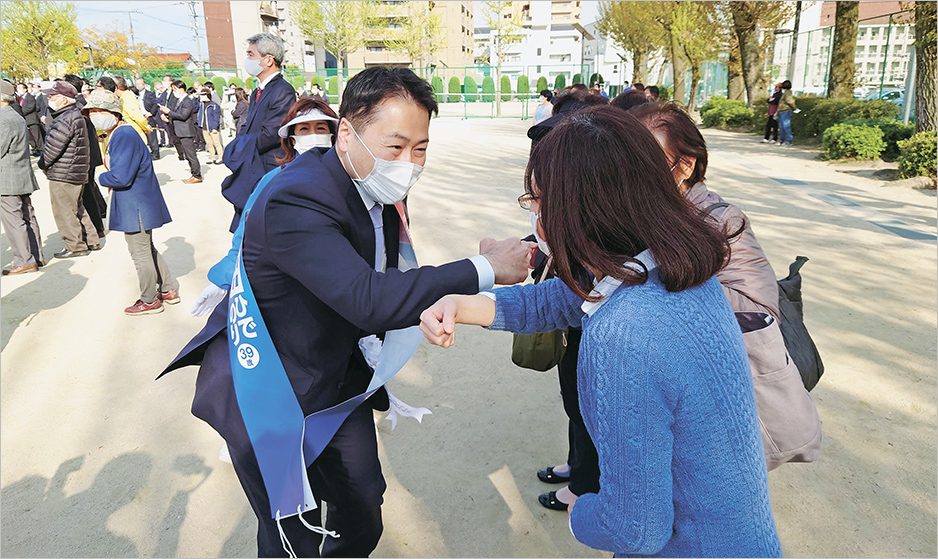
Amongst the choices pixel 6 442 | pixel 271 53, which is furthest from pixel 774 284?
pixel 271 53

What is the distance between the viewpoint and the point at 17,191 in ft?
21.0

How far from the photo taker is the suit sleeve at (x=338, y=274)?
1632 millimetres

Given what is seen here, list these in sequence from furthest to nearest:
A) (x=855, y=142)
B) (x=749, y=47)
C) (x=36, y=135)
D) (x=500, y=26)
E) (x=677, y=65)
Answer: (x=500, y=26) < (x=677, y=65) < (x=749, y=47) < (x=36, y=135) < (x=855, y=142)

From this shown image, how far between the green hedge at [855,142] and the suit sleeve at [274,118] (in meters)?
11.5

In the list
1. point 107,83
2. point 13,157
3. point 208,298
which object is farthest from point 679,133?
point 107,83

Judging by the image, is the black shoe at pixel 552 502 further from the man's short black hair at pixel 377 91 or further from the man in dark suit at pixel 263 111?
the man in dark suit at pixel 263 111

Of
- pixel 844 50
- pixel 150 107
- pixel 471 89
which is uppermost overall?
pixel 471 89

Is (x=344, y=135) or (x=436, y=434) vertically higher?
(x=344, y=135)

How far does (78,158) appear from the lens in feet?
22.2

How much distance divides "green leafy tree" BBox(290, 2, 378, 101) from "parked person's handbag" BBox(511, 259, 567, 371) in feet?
110

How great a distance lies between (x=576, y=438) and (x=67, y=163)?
21.5 feet

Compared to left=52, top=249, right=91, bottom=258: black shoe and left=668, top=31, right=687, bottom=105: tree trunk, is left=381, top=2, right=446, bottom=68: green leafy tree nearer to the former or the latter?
left=668, top=31, right=687, bottom=105: tree trunk

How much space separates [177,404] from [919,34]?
1319 centimetres

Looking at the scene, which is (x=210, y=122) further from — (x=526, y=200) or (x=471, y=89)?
(x=471, y=89)
